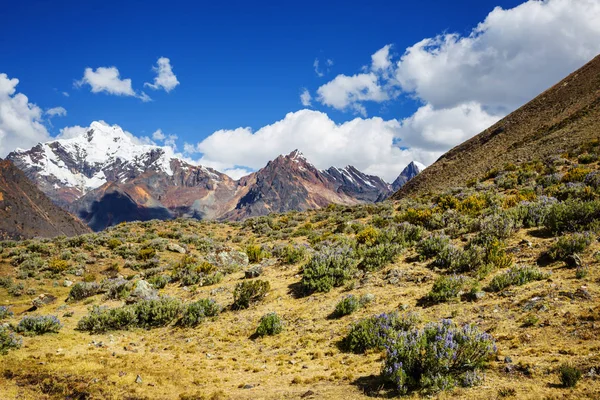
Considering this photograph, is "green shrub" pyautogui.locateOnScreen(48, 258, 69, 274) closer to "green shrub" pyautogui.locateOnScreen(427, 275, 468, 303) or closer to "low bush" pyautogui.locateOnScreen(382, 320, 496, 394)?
"green shrub" pyautogui.locateOnScreen(427, 275, 468, 303)

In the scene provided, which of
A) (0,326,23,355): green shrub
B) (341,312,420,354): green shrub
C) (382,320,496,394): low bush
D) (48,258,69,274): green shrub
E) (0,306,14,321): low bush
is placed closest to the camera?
(382,320,496,394): low bush

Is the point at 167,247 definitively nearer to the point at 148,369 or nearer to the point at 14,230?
the point at 148,369

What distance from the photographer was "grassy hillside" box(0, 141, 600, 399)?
19.8 ft

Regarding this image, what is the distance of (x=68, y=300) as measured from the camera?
→ 54.0 feet

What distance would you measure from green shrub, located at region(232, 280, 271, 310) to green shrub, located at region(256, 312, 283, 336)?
2283 millimetres

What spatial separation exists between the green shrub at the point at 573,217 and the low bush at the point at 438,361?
336 inches

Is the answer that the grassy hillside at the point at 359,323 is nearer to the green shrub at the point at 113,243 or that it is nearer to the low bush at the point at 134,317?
the low bush at the point at 134,317

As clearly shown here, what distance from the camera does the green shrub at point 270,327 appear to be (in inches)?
399

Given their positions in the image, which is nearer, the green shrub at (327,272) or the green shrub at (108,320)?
the green shrub at (108,320)

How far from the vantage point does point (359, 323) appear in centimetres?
881

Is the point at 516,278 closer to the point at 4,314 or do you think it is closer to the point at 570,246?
the point at 570,246

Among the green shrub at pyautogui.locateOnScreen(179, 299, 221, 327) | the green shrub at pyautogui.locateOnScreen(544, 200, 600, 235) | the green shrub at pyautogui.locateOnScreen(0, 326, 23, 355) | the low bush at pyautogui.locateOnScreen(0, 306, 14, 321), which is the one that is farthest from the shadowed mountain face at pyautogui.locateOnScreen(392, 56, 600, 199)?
the green shrub at pyautogui.locateOnScreen(0, 326, 23, 355)

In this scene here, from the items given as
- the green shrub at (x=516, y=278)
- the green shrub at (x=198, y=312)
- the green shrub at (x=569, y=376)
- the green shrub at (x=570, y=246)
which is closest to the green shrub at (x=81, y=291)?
the green shrub at (x=198, y=312)

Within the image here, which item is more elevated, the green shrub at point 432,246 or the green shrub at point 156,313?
the green shrub at point 432,246
